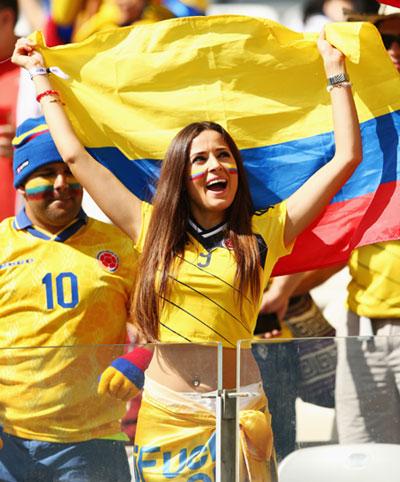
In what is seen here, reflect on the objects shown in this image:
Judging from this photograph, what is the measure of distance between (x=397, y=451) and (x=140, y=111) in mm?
1982

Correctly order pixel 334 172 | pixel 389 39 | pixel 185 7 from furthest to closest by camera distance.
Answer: pixel 185 7, pixel 389 39, pixel 334 172

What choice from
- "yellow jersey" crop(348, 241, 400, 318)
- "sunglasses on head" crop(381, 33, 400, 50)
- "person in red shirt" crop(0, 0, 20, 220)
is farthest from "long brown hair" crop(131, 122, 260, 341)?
Result: "person in red shirt" crop(0, 0, 20, 220)

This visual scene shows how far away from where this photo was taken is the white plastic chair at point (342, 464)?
12.7 ft

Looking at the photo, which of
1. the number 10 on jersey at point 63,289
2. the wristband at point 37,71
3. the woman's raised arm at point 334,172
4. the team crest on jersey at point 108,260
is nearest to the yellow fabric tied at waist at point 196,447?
the woman's raised arm at point 334,172

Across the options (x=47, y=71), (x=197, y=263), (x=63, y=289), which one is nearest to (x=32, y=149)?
(x=47, y=71)

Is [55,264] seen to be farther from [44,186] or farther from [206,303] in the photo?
[206,303]

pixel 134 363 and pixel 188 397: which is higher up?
pixel 134 363

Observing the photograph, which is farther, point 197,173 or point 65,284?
point 65,284

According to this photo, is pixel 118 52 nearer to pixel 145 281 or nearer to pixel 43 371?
pixel 145 281

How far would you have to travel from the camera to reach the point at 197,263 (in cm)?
441

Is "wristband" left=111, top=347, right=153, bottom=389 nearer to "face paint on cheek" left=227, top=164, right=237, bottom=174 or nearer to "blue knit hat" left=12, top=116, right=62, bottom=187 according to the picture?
"face paint on cheek" left=227, top=164, right=237, bottom=174

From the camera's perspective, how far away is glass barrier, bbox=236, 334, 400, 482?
389 centimetres

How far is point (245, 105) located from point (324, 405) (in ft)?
5.46

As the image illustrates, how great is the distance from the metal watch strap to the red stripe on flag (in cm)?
54
